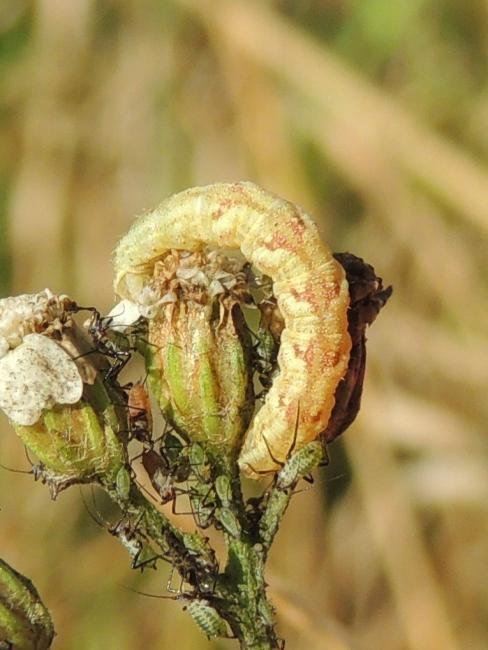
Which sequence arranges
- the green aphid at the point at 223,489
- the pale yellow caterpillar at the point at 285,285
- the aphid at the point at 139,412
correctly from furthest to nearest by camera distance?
the aphid at the point at 139,412 → the green aphid at the point at 223,489 → the pale yellow caterpillar at the point at 285,285

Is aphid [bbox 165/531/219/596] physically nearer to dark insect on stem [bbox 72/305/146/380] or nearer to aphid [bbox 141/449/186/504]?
aphid [bbox 141/449/186/504]

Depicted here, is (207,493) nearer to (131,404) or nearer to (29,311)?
(131,404)

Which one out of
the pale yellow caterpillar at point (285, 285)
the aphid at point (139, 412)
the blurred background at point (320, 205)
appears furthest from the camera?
the blurred background at point (320, 205)

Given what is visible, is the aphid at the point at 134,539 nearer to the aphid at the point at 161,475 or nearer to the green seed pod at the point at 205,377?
the aphid at the point at 161,475

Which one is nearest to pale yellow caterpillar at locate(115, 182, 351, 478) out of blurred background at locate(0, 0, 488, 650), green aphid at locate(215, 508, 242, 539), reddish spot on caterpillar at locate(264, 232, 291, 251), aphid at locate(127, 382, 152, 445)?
reddish spot on caterpillar at locate(264, 232, 291, 251)

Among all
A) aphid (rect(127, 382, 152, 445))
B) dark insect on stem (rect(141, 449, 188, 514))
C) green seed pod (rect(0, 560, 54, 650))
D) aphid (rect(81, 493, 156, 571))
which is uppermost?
aphid (rect(127, 382, 152, 445))

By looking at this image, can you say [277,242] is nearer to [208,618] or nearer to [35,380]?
[35,380]

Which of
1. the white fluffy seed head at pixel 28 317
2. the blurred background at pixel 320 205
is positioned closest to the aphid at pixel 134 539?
the white fluffy seed head at pixel 28 317
